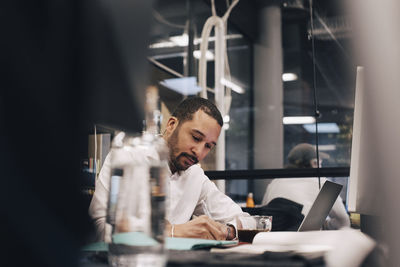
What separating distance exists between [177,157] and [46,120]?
1542 millimetres

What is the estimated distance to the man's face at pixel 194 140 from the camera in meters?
1.83

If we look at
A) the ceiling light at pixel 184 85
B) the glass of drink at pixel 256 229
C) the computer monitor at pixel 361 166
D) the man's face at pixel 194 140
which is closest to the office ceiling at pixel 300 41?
the ceiling light at pixel 184 85

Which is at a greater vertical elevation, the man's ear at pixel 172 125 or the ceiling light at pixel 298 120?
the ceiling light at pixel 298 120

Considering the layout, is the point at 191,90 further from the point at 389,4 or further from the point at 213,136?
the point at 389,4

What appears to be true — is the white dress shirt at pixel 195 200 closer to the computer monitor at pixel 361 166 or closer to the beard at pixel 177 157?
the beard at pixel 177 157

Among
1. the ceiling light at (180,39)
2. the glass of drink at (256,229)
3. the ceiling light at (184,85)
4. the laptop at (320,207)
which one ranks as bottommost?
the glass of drink at (256,229)

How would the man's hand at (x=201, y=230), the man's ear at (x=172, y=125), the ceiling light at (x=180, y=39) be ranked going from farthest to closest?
the ceiling light at (x=180, y=39) < the man's ear at (x=172, y=125) < the man's hand at (x=201, y=230)

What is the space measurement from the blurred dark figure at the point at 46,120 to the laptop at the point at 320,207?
850mm

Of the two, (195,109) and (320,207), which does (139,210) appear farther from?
(195,109)

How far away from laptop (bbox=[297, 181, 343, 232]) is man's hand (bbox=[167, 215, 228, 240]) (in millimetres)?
219

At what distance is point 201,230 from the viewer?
109cm

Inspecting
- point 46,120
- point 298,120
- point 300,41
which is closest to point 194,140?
point 46,120

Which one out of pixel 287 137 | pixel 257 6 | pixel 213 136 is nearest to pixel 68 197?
pixel 213 136

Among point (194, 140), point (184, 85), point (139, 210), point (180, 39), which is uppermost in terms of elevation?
point (180, 39)
